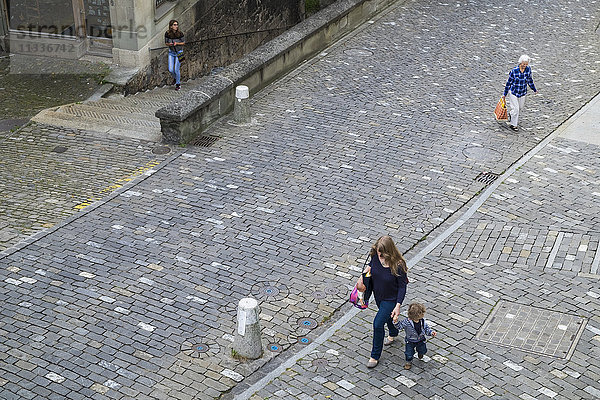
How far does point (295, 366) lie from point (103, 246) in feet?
11.4

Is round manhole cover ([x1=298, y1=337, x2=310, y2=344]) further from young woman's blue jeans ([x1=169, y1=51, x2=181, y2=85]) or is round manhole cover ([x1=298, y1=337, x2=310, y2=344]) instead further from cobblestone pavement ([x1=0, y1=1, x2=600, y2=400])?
young woman's blue jeans ([x1=169, y1=51, x2=181, y2=85])

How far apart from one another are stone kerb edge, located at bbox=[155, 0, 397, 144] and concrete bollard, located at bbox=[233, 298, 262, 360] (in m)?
5.70

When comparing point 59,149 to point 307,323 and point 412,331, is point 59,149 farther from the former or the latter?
point 412,331

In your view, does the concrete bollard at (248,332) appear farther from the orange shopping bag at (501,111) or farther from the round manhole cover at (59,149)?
the orange shopping bag at (501,111)

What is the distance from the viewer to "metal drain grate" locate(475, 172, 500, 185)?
41.8 feet

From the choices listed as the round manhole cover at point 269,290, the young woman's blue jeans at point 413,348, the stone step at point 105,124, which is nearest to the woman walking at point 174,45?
the stone step at point 105,124

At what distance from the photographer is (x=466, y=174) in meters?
13.0

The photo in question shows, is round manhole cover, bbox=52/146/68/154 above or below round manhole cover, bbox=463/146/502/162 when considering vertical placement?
below

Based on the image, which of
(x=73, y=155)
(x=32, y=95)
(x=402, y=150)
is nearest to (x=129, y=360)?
(x=73, y=155)

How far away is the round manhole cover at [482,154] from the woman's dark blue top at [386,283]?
18.0 ft

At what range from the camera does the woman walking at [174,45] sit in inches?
653

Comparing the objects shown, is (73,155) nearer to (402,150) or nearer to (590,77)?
(402,150)

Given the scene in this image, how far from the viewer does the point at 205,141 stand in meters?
14.0

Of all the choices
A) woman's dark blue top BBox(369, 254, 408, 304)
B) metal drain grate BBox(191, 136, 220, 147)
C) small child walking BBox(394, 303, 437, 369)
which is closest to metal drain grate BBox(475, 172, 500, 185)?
metal drain grate BBox(191, 136, 220, 147)
